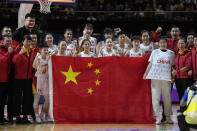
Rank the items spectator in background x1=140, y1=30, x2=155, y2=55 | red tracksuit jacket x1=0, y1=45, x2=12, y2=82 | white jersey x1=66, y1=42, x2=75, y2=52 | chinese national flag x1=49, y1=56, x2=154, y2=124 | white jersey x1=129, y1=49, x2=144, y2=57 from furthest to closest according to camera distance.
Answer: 1. white jersey x1=66, y1=42, x2=75, y2=52
2. spectator in background x1=140, y1=30, x2=155, y2=55
3. white jersey x1=129, y1=49, x2=144, y2=57
4. chinese national flag x1=49, y1=56, x2=154, y2=124
5. red tracksuit jacket x1=0, y1=45, x2=12, y2=82

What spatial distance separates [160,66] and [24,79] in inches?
127

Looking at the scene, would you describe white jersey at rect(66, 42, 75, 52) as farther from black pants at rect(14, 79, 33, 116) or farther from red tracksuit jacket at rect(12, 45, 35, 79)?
black pants at rect(14, 79, 33, 116)

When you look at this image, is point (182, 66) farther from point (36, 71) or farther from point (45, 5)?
point (45, 5)

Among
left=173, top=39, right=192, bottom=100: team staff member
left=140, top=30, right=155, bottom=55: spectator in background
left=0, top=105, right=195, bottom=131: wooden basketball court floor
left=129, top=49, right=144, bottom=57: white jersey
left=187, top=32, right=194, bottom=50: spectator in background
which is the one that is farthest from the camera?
left=140, top=30, right=155, bottom=55: spectator in background

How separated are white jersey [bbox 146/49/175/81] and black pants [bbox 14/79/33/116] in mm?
2847

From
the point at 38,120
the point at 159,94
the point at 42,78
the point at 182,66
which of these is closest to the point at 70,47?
the point at 42,78

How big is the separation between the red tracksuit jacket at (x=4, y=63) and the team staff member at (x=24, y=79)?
0.49ft

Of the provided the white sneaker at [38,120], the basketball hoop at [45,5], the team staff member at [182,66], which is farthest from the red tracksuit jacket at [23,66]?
the team staff member at [182,66]

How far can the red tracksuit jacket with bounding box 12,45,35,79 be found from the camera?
28.6 ft

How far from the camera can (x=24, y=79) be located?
8789 millimetres

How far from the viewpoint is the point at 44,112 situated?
8.96m

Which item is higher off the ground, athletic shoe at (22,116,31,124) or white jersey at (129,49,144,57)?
white jersey at (129,49,144,57)

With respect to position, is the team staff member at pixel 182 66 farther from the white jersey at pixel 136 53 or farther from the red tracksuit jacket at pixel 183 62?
the white jersey at pixel 136 53

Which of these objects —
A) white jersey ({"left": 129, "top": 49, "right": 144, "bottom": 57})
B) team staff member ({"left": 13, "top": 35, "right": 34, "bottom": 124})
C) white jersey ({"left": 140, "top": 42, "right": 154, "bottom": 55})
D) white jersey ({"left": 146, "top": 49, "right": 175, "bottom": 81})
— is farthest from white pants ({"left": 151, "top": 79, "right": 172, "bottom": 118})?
team staff member ({"left": 13, "top": 35, "right": 34, "bottom": 124})
